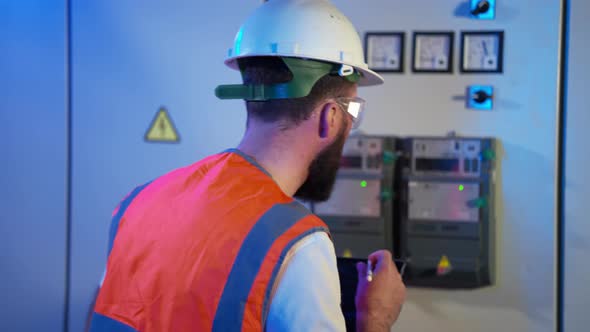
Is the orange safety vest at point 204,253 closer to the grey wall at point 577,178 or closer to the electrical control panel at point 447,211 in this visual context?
the electrical control panel at point 447,211

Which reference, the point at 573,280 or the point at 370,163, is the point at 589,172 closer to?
the point at 573,280

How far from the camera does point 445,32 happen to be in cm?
178

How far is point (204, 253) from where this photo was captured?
32.6 inches

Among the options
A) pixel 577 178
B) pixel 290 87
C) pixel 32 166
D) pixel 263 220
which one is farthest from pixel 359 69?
pixel 32 166

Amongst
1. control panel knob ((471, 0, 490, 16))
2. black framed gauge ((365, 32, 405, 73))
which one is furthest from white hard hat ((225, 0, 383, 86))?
control panel knob ((471, 0, 490, 16))

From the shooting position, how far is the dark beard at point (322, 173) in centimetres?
111

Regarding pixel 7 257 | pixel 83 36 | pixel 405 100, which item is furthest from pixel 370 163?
pixel 7 257

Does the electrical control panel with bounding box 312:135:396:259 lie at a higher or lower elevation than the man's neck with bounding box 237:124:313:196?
lower

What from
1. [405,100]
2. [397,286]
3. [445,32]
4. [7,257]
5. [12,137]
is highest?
[445,32]

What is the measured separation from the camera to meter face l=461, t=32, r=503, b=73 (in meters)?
1.75

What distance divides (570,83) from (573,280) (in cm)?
67

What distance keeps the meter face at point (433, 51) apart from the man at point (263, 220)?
680 mm

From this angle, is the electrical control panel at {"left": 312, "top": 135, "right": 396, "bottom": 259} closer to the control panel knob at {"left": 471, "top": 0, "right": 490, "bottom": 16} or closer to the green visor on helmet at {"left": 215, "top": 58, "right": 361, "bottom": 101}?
the control panel knob at {"left": 471, "top": 0, "right": 490, "bottom": 16}

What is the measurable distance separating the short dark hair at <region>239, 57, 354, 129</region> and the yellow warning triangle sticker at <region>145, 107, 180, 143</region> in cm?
95
